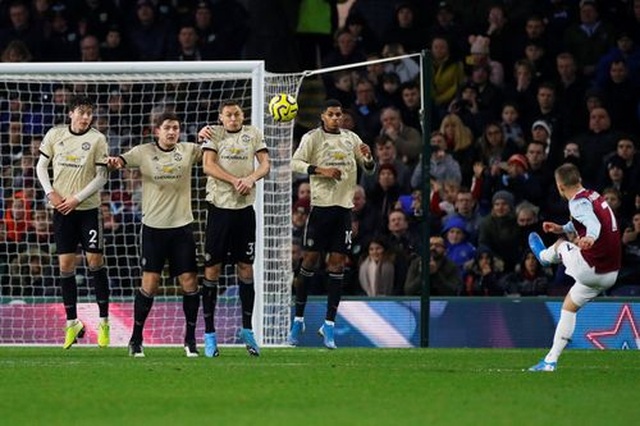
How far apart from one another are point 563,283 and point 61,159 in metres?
6.34

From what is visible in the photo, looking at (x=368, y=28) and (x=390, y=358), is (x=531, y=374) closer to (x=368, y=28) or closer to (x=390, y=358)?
(x=390, y=358)

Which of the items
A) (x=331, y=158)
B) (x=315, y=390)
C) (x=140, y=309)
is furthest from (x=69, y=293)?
(x=315, y=390)

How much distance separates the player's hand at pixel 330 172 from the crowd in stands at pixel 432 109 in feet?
4.57

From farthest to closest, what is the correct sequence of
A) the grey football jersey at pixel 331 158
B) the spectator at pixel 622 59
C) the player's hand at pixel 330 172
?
the spectator at pixel 622 59, the grey football jersey at pixel 331 158, the player's hand at pixel 330 172

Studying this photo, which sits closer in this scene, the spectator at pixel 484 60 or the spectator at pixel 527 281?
the spectator at pixel 527 281

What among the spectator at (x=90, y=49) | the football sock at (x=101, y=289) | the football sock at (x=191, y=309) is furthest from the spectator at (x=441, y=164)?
the football sock at (x=191, y=309)

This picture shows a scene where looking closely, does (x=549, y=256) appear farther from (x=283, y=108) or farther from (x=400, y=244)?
(x=400, y=244)

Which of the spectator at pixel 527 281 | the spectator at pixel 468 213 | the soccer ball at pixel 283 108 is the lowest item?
the spectator at pixel 527 281

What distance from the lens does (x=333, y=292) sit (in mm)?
17641

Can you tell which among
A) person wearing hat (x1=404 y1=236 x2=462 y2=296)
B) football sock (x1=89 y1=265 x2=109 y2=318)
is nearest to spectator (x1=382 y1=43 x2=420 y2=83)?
person wearing hat (x1=404 y1=236 x2=462 y2=296)

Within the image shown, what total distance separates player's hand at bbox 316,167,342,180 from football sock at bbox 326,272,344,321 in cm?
103

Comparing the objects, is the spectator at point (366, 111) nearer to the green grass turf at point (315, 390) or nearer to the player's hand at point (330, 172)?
the player's hand at point (330, 172)

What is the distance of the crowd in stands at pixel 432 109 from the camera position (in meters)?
A: 20.2

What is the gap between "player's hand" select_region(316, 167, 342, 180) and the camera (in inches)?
678
